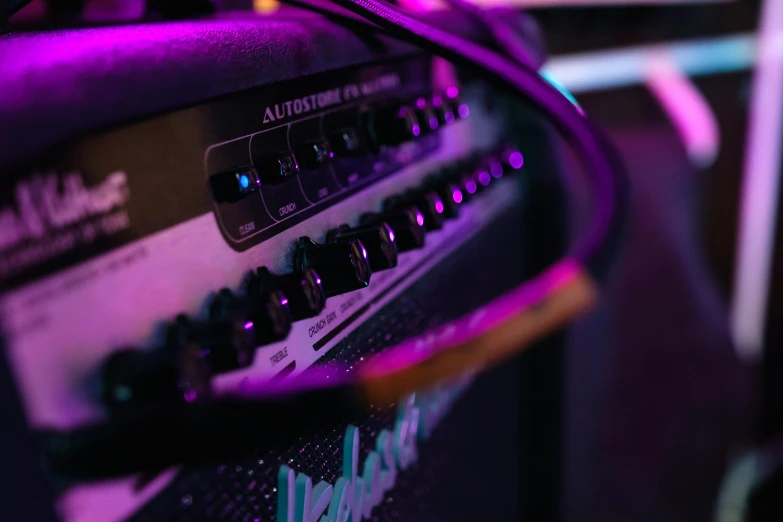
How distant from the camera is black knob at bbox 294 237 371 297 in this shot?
0.25 m

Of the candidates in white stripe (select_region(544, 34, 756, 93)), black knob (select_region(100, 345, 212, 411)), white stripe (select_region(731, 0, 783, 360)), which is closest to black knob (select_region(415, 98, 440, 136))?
A: black knob (select_region(100, 345, 212, 411))

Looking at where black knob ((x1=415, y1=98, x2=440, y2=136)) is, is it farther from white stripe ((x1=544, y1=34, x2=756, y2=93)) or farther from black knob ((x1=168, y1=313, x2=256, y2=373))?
white stripe ((x1=544, y1=34, x2=756, y2=93))

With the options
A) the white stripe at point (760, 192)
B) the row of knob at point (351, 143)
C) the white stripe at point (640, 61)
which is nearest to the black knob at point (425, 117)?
the row of knob at point (351, 143)

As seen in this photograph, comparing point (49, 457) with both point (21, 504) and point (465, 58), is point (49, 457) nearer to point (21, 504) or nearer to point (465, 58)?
point (21, 504)

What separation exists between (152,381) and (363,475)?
18 centimetres

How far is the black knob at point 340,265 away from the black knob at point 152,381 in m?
0.08

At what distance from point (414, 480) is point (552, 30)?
856mm

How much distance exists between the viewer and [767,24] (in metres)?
1.22

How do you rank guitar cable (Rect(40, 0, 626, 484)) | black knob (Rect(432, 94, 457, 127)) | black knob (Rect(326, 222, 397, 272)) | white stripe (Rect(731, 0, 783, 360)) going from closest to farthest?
1. guitar cable (Rect(40, 0, 626, 484))
2. black knob (Rect(326, 222, 397, 272))
3. black knob (Rect(432, 94, 457, 127))
4. white stripe (Rect(731, 0, 783, 360))

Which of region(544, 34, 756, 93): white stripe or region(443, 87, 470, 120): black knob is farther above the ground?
region(443, 87, 470, 120): black knob

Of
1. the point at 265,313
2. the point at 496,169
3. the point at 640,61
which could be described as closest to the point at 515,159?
the point at 496,169

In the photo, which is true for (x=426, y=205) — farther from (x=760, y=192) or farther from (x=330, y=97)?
(x=760, y=192)

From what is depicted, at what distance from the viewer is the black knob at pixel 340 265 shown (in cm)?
25

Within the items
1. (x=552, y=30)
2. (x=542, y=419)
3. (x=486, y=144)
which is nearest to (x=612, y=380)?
(x=542, y=419)
